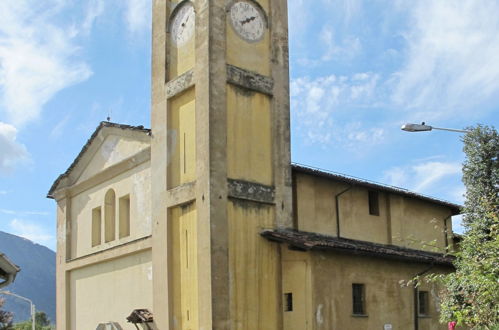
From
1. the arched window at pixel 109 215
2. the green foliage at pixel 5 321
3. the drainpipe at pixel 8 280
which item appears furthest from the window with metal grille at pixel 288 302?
the drainpipe at pixel 8 280

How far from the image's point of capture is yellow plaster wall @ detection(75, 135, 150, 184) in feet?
82.2

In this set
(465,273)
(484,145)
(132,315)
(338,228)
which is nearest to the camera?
(465,273)

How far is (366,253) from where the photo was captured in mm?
21391

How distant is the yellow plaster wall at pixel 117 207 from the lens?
944 inches

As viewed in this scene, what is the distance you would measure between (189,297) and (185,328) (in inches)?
34.4

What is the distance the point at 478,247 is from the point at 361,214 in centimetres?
1089

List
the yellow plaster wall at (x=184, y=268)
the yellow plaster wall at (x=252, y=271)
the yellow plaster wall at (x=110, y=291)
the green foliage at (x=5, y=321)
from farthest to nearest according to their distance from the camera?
the yellow plaster wall at (x=110, y=291), the yellow plaster wall at (x=184, y=268), the yellow plaster wall at (x=252, y=271), the green foliage at (x=5, y=321)

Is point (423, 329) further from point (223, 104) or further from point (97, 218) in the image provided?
point (97, 218)

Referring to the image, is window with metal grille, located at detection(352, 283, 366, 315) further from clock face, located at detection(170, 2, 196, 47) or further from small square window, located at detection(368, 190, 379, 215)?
clock face, located at detection(170, 2, 196, 47)

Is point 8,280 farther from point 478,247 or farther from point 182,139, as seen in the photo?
point 182,139

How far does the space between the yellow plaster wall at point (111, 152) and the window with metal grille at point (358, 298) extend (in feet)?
26.7

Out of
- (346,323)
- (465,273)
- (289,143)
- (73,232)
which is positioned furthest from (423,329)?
(73,232)

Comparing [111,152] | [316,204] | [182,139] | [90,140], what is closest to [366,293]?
[316,204]

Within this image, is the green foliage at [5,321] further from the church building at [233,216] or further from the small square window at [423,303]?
the small square window at [423,303]
